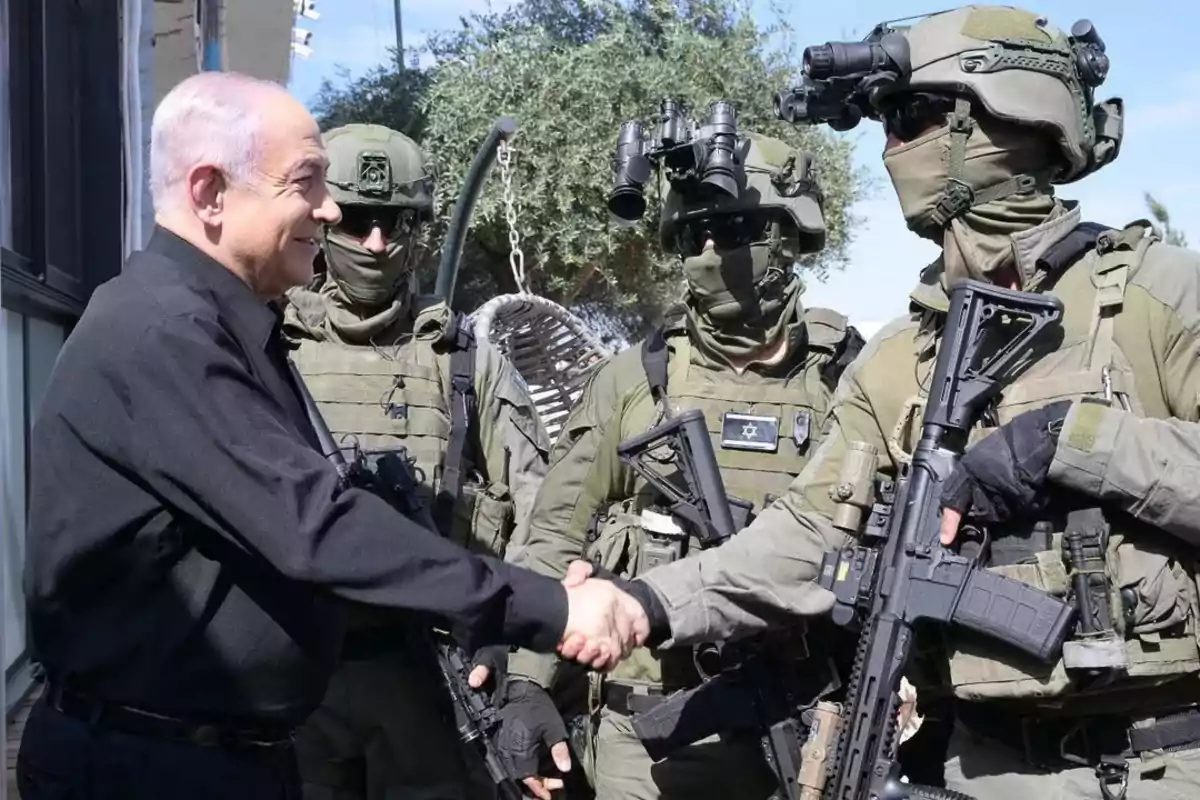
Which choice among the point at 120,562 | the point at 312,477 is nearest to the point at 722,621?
the point at 312,477

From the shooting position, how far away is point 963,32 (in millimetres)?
2859

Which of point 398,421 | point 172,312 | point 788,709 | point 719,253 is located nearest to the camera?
point 172,312

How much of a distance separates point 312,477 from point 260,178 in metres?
0.59

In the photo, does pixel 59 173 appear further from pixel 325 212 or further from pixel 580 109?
pixel 580 109

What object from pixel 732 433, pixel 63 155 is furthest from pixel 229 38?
pixel 732 433

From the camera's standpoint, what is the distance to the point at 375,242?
14.0ft

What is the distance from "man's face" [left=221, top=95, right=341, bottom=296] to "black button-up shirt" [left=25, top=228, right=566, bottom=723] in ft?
0.38

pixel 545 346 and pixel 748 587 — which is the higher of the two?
pixel 748 587

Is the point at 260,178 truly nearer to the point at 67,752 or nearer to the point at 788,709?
the point at 67,752

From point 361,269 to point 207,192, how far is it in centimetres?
179

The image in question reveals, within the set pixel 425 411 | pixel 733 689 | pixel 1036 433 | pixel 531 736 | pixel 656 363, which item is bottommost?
pixel 531 736

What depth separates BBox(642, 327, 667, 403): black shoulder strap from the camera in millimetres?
3771

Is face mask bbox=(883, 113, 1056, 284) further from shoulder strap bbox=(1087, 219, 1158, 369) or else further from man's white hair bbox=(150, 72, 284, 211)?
man's white hair bbox=(150, 72, 284, 211)

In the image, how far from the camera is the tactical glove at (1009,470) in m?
2.52
